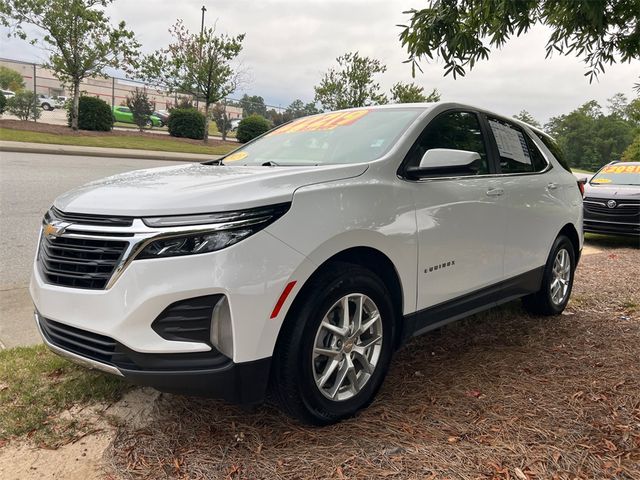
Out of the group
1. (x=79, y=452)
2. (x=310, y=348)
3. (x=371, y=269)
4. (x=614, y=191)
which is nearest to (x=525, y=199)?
(x=371, y=269)

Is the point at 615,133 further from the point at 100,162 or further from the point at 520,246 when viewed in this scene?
the point at 520,246

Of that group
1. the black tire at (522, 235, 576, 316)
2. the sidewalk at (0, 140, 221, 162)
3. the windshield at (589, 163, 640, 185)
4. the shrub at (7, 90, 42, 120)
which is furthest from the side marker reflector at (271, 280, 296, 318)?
the shrub at (7, 90, 42, 120)

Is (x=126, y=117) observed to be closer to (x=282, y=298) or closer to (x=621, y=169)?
(x=621, y=169)

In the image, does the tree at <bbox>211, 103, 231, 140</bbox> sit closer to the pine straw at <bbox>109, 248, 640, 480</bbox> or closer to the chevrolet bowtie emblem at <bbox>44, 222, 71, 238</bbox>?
the pine straw at <bbox>109, 248, 640, 480</bbox>

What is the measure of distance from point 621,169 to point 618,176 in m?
0.33

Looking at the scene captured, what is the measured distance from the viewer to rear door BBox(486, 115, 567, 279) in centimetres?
378

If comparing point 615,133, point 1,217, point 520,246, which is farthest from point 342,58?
point 615,133

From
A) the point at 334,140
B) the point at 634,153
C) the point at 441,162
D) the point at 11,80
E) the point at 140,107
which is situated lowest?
the point at 441,162

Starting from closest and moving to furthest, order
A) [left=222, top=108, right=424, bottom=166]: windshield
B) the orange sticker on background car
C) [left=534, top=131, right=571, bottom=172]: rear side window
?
[left=222, top=108, right=424, bottom=166]: windshield → the orange sticker on background car → [left=534, top=131, right=571, bottom=172]: rear side window

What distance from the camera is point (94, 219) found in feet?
7.54

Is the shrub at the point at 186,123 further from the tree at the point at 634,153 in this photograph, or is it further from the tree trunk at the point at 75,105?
the tree at the point at 634,153

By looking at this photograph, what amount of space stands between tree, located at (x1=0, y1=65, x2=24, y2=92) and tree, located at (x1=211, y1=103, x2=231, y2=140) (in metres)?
10.0

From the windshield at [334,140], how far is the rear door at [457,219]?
0.67 ft

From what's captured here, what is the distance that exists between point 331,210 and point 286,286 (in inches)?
18.1
